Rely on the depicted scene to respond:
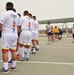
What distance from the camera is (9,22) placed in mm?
8070

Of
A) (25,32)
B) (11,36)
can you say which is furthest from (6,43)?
(25,32)

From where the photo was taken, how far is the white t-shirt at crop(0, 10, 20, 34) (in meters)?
7.92

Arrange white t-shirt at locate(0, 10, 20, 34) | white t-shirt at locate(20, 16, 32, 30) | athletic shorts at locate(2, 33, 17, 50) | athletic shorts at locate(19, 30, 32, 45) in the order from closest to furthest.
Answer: white t-shirt at locate(0, 10, 20, 34) → athletic shorts at locate(2, 33, 17, 50) → white t-shirt at locate(20, 16, 32, 30) → athletic shorts at locate(19, 30, 32, 45)

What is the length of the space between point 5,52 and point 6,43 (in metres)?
0.27

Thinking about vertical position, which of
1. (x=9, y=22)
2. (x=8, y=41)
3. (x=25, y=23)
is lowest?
(x=8, y=41)

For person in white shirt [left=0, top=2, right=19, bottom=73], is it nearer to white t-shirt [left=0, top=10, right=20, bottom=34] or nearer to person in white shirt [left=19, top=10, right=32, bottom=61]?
white t-shirt [left=0, top=10, right=20, bottom=34]

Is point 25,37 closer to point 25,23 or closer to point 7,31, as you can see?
point 25,23

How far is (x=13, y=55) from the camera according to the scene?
829cm

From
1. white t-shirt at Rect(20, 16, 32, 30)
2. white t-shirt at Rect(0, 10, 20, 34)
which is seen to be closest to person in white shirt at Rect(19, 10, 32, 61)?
white t-shirt at Rect(20, 16, 32, 30)

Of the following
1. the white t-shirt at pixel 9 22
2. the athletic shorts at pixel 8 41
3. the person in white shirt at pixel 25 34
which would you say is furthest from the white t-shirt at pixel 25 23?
the athletic shorts at pixel 8 41

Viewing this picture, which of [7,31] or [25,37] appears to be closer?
[7,31]

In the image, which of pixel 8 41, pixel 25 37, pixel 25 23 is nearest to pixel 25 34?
pixel 25 37

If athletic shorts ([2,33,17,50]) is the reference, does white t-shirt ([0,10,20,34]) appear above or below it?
above

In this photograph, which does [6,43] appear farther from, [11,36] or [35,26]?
[35,26]
